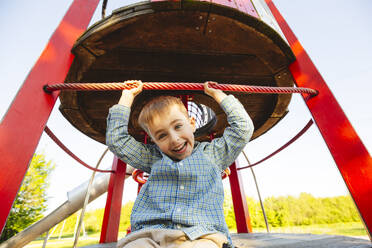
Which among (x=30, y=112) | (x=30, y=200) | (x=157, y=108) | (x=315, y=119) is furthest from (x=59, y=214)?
(x=30, y=200)

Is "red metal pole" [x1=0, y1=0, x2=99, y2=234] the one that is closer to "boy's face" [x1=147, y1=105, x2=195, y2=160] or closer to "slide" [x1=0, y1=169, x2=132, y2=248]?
"boy's face" [x1=147, y1=105, x2=195, y2=160]

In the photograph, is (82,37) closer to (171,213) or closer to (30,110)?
(30,110)

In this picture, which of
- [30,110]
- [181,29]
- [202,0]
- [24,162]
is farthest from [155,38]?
[24,162]

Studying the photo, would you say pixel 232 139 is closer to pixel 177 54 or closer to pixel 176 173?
pixel 176 173

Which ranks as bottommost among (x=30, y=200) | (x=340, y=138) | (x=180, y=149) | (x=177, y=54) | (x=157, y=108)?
(x=180, y=149)

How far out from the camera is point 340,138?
1276 millimetres

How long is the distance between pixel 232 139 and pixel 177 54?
1199 mm

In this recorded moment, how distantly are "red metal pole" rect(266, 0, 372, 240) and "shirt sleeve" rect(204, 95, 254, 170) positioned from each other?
653 millimetres

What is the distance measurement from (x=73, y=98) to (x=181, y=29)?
1.39 meters

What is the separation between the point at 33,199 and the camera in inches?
634

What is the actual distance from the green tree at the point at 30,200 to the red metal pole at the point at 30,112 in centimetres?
1624

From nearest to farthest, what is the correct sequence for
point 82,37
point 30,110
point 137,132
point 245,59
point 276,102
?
point 30,110, point 82,37, point 245,59, point 276,102, point 137,132

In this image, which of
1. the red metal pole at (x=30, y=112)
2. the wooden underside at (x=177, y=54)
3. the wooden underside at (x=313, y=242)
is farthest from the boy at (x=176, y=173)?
the wooden underside at (x=313, y=242)

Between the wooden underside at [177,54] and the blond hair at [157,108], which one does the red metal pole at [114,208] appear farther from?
the blond hair at [157,108]
